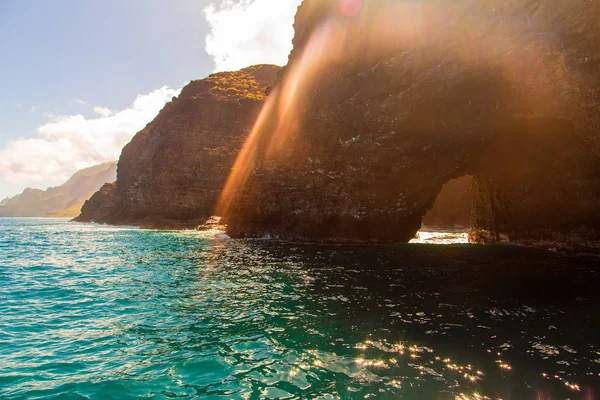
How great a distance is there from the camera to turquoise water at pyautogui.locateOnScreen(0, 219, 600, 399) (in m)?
6.25

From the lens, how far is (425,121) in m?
28.3

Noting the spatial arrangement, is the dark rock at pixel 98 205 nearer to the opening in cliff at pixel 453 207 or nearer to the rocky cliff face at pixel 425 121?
the rocky cliff face at pixel 425 121

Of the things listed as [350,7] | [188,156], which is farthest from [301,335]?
[188,156]

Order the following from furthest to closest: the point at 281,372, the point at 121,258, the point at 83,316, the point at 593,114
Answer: the point at 121,258 < the point at 593,114 < the point at 83,316 < the point at 281,372

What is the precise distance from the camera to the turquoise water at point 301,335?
20.5ft

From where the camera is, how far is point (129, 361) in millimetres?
7238

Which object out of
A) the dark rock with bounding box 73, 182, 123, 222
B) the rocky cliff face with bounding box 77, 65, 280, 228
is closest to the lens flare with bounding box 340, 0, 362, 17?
the rocky cliff face with bounding box 77, 65, 280, 228

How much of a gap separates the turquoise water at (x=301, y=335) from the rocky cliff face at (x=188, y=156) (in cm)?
5739

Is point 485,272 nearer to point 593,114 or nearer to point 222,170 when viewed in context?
point 593,114

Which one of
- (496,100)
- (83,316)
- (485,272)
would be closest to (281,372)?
(83,316)

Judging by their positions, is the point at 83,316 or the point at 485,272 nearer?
the point at 83,316

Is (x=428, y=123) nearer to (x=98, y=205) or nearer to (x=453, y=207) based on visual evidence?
(x=453, y=207)

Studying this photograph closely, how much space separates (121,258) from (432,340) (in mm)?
23192

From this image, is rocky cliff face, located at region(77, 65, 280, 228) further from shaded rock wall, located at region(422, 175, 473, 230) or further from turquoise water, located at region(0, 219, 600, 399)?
turquoise water, located at region(0, 219, 600, 399)
